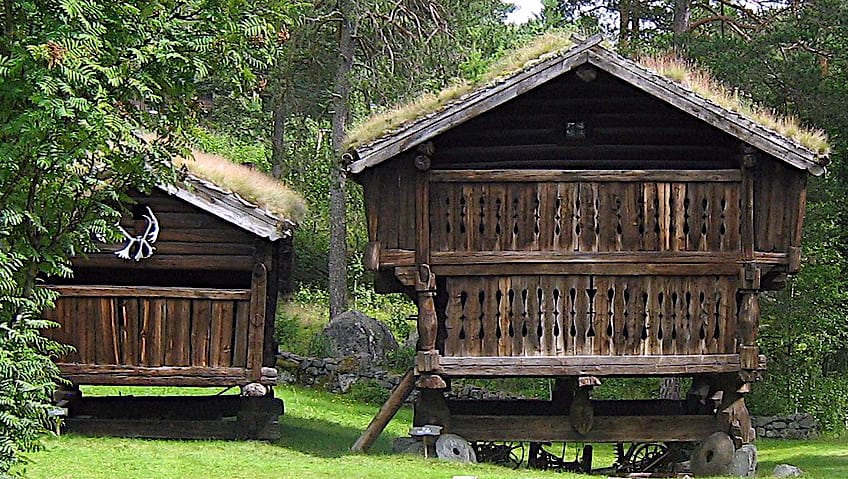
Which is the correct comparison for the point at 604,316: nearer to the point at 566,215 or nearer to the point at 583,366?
the point at 583,366

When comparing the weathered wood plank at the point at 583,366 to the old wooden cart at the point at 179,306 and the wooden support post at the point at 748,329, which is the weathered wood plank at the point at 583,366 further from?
the old wooden cart at the point at 179,306

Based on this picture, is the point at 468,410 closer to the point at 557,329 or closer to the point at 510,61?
the point at 557,329

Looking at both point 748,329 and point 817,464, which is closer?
point 748,329

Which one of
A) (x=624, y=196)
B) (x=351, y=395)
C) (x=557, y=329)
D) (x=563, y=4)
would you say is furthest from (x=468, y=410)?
(x=563, y=4)

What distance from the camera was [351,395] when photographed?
2789cm

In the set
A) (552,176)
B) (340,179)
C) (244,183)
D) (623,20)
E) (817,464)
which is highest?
(623,20)

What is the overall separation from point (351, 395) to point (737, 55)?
11.3m

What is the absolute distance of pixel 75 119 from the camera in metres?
8.65

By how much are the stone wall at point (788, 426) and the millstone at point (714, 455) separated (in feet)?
33.4

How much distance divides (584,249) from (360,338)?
13.8 meters

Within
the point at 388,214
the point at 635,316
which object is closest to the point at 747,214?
the point at 635,316

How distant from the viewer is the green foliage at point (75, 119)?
28.1 feet

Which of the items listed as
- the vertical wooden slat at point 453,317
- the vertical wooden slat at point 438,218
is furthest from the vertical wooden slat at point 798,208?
the vertical wooden slat at point 438,218

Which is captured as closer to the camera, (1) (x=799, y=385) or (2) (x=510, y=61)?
(2) (x=510, y=61)
